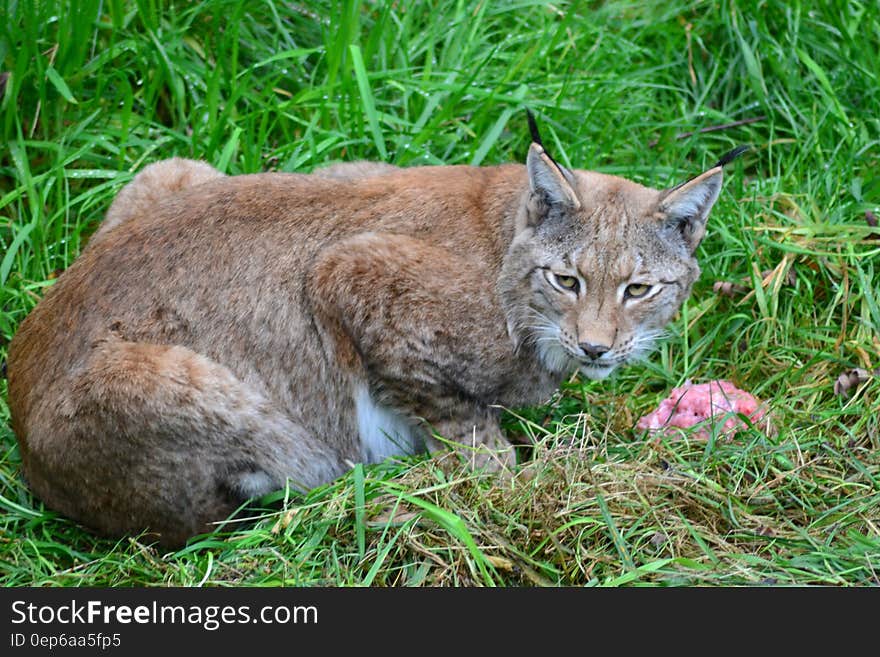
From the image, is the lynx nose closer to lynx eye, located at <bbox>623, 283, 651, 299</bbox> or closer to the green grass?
lynx eye, located at <bbox>623, 283, 651, 299</bbox>

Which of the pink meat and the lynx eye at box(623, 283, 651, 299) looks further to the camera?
the pink meat

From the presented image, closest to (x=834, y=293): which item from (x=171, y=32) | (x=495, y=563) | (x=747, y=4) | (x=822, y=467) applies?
(x=822, y=467)

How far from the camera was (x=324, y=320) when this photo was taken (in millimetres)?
5270

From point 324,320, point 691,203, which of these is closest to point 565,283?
point 691,203

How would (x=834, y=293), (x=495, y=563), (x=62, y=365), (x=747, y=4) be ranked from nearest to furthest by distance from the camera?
1. (x=495, y=563)
2. (x=62, y=365)
3. (x=834, y=293)
4. (x=747, y=4)

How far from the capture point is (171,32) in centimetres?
678

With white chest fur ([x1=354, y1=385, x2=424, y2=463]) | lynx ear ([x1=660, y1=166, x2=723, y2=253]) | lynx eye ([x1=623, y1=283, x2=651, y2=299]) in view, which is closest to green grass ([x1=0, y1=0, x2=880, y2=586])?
white chest fur ([x1=354, y1=385, x2=424, y2=463])

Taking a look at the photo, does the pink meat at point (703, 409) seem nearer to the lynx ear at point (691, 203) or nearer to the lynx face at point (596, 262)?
the lynx face at point (596, 262)

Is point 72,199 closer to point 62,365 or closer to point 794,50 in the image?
point 62,365

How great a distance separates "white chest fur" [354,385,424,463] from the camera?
5.40m

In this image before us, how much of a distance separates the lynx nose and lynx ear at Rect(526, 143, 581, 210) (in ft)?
1.76

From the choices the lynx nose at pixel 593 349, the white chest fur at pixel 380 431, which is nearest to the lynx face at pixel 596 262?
the lynx nose at pixel 593 349

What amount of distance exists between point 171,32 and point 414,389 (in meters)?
2.62

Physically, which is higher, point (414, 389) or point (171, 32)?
point (171, 32)
